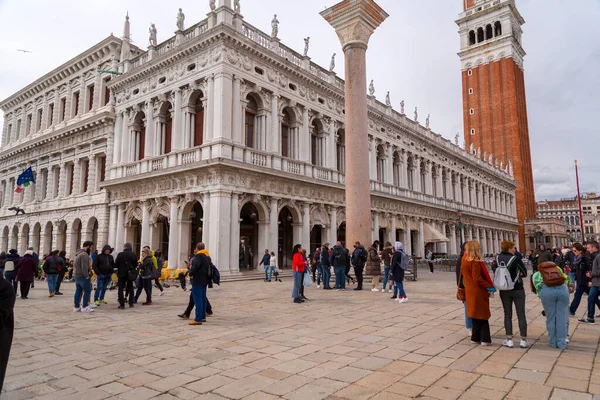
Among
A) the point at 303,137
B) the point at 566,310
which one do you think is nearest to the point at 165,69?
the point at 303,137

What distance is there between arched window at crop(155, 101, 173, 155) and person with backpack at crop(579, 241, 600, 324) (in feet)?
66.6

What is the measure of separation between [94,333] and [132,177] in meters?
16.6

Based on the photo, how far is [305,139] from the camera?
77.6ft

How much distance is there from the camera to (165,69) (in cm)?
2217

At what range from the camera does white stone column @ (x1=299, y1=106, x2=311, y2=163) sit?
922 inches

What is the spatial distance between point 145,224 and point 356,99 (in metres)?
13.8

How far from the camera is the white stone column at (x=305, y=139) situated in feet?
76.8

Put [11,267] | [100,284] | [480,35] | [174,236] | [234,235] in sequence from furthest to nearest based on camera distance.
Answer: [480,35], [174,236], [234,235], [11,267], [100,284]

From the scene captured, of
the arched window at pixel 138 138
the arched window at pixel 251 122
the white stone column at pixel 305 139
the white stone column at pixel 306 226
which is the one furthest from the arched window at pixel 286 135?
the arched window at pixel 138 138

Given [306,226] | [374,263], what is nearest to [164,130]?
[306,226]

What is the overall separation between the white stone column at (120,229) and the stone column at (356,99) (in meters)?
15.4

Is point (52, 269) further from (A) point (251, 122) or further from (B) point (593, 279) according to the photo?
(B) point (593, 279)

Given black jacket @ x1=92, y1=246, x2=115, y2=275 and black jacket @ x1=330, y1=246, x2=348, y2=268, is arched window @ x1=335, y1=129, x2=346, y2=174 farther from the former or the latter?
black jacket @ x1=92, y1=246, x2=115, y2=275

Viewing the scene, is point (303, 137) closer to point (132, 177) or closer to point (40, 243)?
point (132, 177)
